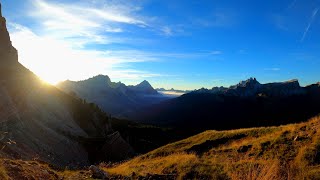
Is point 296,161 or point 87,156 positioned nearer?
point 296,161

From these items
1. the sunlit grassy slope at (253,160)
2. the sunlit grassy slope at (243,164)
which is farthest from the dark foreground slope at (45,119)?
the sunlit grassy slope at (243,164)

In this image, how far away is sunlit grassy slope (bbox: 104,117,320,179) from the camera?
579 inches

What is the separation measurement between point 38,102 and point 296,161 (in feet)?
246

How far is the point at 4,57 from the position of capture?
263ft

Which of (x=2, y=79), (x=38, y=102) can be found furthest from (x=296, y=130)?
(x=38, y=102)

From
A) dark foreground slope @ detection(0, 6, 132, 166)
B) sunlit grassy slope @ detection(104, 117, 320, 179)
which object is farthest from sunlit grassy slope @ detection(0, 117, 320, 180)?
dark foreground slope @ detection(0, 6, 132, 166)

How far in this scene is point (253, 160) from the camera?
19078mm

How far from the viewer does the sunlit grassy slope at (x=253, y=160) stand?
48.3 feet

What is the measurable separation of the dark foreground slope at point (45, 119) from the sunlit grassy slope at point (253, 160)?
112ft

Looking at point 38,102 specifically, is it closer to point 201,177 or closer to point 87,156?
point 87,156

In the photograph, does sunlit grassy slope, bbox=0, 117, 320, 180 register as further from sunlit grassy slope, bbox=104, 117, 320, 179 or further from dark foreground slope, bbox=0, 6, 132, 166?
dark foreground slope, bbox=0, 6, 132, 166

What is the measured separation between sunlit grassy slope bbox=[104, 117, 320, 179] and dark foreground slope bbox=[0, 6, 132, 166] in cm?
3406

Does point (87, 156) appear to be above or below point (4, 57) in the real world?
below

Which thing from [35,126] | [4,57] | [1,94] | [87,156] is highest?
[4,57]
